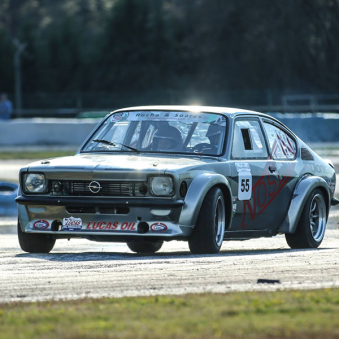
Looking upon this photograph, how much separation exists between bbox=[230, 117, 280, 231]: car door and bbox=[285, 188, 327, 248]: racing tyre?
1.35 feet

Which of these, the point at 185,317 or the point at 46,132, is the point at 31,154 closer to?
the point at 46,132

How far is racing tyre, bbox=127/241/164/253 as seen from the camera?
30.9 feet

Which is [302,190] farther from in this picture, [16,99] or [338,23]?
[338,23]

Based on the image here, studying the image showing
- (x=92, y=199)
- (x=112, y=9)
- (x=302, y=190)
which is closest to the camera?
(x=92, y=199)

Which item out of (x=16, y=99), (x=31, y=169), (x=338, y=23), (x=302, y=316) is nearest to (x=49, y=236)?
(x=31, y=169)

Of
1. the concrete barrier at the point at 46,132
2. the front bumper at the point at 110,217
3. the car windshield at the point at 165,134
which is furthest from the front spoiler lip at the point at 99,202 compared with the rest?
the concrete barrier at the point at 46,132

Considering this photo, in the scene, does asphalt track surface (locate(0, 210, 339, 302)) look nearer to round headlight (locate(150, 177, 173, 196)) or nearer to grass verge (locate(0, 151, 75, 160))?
round headlight (locate(150, 177, 173, 196))

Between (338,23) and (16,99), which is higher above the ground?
(338,23)

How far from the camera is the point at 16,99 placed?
1951 inches

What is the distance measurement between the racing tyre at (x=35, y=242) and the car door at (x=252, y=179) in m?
1.73

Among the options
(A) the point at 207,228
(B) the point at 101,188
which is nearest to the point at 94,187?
(B) the point at 101,188

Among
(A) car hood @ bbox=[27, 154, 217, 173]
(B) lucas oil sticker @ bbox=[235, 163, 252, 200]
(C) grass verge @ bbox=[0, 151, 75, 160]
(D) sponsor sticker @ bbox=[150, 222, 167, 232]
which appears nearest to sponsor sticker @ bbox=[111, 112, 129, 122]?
(A) car hood @ bbox=[27, 154, 217, 173]

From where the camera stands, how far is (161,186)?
7801mm

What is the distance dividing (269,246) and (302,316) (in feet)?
17.3
